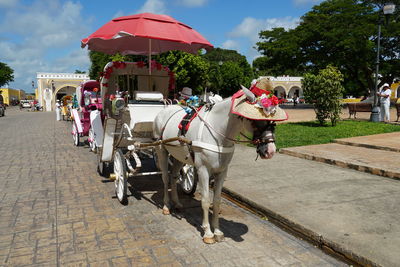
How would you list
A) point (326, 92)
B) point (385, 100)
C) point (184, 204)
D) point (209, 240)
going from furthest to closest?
point (385, 100) < point (326, 92) < point (184, 204) < point (209, 240)

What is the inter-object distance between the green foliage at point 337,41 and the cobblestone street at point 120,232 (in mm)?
24742

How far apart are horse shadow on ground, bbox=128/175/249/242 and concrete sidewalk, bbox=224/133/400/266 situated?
2.15 feet

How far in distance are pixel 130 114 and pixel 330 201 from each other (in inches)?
147

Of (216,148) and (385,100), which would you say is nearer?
(216,148)

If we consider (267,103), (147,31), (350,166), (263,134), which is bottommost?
(350,166)

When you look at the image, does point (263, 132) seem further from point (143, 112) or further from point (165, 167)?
point (143, 112)

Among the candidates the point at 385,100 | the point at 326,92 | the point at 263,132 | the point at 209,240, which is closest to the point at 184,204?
the point at 209,240

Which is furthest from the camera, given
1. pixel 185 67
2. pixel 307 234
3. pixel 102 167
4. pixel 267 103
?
pixel 185 67

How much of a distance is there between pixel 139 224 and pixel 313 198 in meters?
2.92

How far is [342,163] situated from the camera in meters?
7.18

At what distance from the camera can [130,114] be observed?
211 inches

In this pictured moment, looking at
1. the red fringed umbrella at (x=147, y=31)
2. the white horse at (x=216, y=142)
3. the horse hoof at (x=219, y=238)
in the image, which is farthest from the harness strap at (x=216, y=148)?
the red fringed umbrella at (x=147, y=31)

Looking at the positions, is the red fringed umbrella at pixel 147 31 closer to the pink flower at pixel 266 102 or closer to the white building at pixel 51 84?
the pink flower at pixel 266 102

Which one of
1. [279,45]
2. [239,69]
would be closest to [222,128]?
[279,45]
